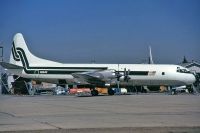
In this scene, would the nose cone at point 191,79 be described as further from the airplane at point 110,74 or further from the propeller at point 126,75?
the propeller at point 126,75

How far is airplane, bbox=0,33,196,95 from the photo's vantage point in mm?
50250

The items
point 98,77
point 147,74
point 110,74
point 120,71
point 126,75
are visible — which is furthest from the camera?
point 120,71

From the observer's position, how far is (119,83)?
170 ft

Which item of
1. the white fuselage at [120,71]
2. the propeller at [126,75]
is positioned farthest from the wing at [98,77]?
the propeller at [126,75]

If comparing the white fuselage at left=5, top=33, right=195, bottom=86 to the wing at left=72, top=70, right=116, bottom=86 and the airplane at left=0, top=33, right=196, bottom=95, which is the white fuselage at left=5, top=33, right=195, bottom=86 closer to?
the airplane at left=0, top=33, right=196, bottom=95

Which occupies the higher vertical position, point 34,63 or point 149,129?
point 34,63

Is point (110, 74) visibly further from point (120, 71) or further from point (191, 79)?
point (191, 79)

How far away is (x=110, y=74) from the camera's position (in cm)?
4984

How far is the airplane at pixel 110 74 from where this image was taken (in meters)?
50.2

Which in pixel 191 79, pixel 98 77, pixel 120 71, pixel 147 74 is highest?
pixel 120 71

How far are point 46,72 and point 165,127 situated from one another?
1662 inches

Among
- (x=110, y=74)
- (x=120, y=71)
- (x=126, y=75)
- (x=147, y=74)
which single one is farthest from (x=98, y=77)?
(x=147, y=74)

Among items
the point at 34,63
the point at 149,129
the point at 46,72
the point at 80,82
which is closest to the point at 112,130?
the point at 149,129

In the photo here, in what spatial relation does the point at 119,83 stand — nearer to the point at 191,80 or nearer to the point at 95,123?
the point at 191,80
